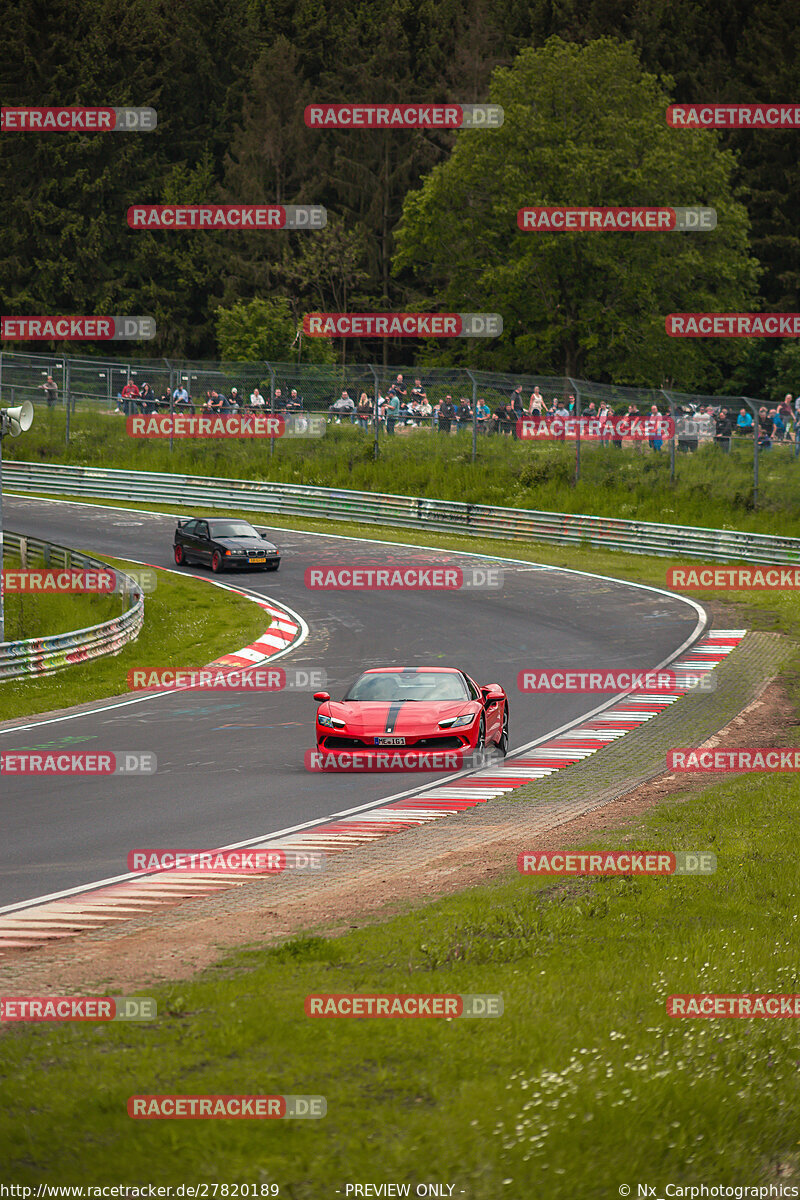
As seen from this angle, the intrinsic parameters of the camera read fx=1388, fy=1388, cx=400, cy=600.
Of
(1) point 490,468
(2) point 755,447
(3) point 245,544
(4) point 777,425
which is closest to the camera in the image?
(3) point 245,544

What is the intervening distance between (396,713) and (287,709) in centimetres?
513

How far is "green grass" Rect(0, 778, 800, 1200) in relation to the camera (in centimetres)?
537

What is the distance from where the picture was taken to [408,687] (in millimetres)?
17312

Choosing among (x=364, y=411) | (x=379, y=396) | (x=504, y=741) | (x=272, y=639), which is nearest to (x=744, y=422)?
(x=379, y=396)

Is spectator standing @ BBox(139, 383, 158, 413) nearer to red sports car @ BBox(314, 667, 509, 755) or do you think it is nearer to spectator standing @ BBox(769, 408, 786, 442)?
spectator standing @ BBox(769, 408, 786, 442)

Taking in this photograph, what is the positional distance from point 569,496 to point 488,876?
33.7m

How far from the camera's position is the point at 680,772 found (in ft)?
53.5

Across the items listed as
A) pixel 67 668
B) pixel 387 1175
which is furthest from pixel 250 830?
pixel 67 668

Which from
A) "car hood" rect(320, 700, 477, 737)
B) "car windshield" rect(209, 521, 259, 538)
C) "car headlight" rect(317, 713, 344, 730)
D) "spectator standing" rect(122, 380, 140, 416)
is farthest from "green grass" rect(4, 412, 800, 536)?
"car headlight" rect(317, 713, 344, 730)

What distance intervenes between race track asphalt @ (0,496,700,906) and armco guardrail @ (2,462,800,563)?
3.58 metres

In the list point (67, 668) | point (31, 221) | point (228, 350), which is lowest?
point (67, 668)

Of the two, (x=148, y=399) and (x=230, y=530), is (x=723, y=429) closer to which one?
(x=230, y=530)

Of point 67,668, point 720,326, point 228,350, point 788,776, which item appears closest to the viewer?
point 788,776

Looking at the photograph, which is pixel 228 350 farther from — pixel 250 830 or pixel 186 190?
pixel 250 830
